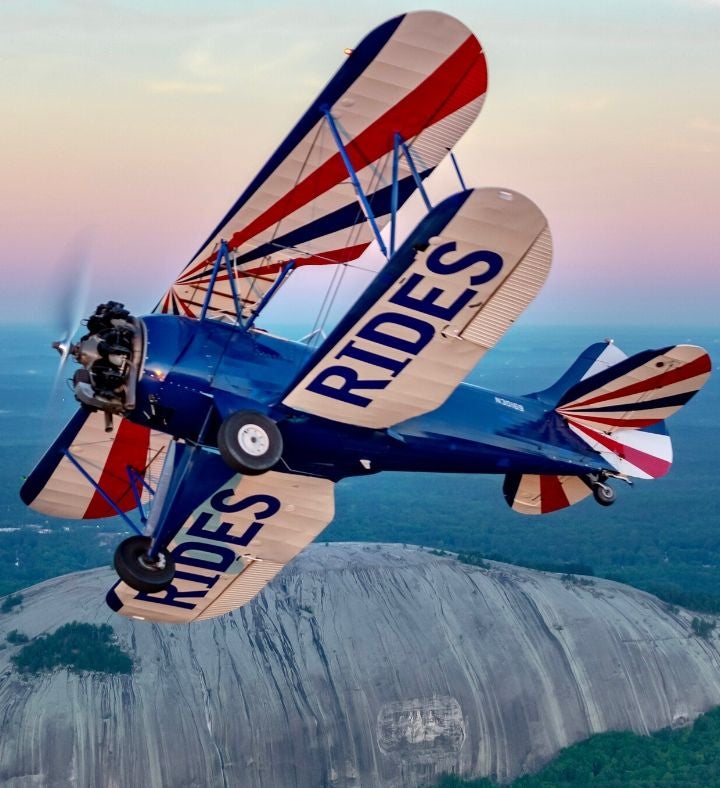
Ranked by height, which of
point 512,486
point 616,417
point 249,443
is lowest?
point 512,486

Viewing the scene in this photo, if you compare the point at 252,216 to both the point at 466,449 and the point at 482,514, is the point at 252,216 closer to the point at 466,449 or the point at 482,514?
the point at 466,449

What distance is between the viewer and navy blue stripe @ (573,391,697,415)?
21.2m

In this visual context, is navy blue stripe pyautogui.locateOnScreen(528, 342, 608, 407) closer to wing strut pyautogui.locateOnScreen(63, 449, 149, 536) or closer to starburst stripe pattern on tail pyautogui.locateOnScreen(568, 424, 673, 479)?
starburst stripe pattern on tail pyautogui.locateOnScreen(568, 424, 673, 479)

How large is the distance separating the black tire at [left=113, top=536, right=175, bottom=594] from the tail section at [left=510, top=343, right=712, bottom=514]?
20.7 feet

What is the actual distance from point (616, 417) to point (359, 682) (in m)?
36.0

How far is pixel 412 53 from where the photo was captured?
16.6 metres

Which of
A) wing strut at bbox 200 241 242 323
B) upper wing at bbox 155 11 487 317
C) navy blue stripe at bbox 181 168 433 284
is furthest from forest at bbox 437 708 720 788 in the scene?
wing strut at bbox 200 241 242 323

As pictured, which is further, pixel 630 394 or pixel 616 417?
pixel 616 417

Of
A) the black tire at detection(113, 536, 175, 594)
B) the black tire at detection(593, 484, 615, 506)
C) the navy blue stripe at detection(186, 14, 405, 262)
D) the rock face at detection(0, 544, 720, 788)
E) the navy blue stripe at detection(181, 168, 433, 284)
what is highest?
the navy blue stripe at detection(186, 14, 405, 262)

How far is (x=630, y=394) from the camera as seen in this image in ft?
70.0

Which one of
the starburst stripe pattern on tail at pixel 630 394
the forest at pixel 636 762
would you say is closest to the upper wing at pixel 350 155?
the starburst stripe pattern on tail at pixel 630 394

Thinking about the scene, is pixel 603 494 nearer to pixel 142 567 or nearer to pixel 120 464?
pixel 142 567

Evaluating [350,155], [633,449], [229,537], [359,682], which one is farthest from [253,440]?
[359,682]

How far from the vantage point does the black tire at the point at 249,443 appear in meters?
17.0
